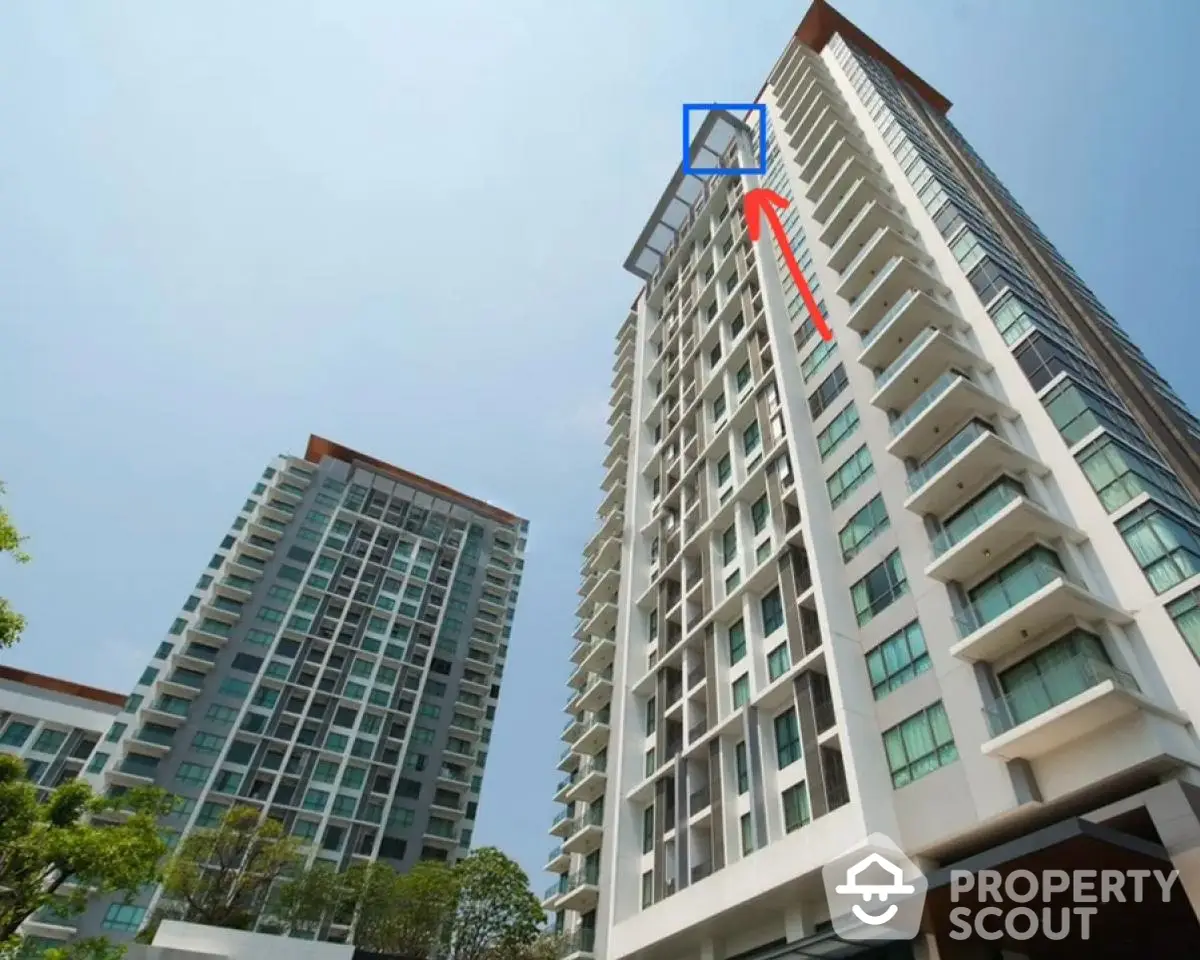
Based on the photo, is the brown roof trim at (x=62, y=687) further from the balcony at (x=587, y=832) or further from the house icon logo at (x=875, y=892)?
the house icon logo at (x=875, y=892)

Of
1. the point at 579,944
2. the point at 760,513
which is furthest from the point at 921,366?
the point at 579,944

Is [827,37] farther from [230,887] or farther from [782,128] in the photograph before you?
[230,887]

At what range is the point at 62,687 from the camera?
64750 mm

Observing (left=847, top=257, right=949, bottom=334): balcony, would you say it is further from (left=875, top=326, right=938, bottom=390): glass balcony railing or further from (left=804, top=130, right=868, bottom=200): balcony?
(left=804, top=130, right=868, bottom=200): balcony

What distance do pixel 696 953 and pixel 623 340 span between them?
40552 millimetres

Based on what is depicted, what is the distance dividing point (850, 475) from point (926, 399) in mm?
3550

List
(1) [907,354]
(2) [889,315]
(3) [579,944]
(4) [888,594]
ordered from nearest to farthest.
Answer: (4) [888,594]
(1) [907,354]
(2) [889,315]
(3) [579,944]

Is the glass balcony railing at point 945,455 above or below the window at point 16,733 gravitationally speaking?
below

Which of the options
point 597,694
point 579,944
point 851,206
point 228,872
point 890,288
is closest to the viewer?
point 890,288

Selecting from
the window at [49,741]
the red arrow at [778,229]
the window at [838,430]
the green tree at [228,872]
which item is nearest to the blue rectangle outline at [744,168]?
the red arrow at [778,229]

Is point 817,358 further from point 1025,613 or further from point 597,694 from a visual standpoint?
point 597,694

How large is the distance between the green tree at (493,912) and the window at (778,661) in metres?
17.3

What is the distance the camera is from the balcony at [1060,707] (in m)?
14.5

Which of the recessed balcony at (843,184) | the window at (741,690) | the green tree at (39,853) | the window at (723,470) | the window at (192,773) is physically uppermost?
the recessed balcony at (843,184)
